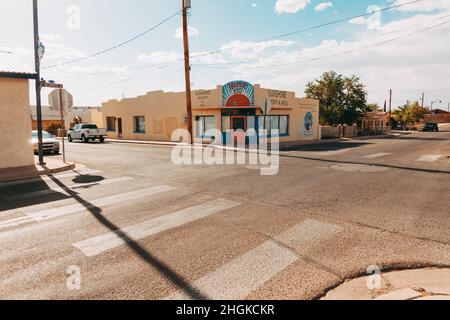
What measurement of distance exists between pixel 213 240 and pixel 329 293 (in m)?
2.09

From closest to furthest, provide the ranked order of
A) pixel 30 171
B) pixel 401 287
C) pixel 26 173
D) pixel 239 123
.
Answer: pixel 401 287 < pixel 26 173 < pixel 30 171 < pixel 239 123

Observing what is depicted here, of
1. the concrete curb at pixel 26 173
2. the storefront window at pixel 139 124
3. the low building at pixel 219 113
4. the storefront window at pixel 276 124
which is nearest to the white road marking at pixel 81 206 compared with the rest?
the concrete curb at pixel 26 173

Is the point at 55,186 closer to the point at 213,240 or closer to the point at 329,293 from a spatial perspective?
the point at 213,240

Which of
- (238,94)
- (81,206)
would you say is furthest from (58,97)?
(238,94)

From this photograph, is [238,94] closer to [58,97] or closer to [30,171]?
[58,97]

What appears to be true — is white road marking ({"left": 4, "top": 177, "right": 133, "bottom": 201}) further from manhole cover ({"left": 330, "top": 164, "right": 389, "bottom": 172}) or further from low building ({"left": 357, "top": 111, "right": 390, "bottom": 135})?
low building ({"left": 357, "top": 111, "right": 390, "bottom": 135})

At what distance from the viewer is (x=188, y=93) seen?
23906 mm

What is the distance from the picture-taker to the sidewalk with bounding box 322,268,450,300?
3.44 meters

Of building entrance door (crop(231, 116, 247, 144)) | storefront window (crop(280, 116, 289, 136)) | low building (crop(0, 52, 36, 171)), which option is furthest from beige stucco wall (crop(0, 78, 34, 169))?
storefront window (crop(280, 116, 289, 136))

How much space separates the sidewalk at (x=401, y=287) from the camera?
3.44 m

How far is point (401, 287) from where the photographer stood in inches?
143

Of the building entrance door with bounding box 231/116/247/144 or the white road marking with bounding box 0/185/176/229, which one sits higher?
the building entrance door with bounding box 231/116/247/144

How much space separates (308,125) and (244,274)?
3008 cm
